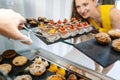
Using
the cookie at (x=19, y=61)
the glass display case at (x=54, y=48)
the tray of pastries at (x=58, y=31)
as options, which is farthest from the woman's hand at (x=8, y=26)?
the tray of pastries at (x=58, y=31)

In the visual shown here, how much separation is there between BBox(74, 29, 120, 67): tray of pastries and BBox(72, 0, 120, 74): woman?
0.61 m

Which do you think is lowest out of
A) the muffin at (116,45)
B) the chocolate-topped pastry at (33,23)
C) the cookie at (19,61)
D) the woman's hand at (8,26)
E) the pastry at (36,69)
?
the pastry at (36,69)

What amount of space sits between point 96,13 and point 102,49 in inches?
32.8

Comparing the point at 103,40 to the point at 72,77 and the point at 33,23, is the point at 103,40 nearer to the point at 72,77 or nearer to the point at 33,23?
the point at 72,77

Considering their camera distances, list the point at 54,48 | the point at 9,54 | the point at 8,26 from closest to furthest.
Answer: the point at 8,26
the point at 9,54
the point at 54,48

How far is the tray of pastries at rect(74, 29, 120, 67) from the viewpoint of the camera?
0.68 m

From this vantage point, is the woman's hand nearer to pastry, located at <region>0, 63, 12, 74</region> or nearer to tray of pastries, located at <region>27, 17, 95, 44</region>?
pastry, located at <region>0, 63, 12, 74</region>

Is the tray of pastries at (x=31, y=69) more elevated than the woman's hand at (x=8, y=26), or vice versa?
the woman's hand at (x=8, y=26)

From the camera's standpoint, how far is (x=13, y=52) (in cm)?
91

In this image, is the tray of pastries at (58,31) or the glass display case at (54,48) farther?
the tray of pastries at (58,31)

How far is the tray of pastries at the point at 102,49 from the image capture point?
68 cm

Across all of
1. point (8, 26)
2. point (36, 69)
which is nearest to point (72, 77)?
point (36, 69)

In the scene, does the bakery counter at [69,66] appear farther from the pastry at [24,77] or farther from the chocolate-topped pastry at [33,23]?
the chocolate-topped pastry at [33,23]

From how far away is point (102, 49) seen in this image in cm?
75
